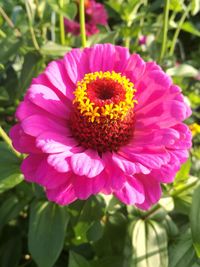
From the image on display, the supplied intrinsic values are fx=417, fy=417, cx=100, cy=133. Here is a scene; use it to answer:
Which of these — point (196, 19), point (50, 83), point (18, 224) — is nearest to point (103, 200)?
point (50, 83)

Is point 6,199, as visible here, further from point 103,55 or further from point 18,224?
point 103,55

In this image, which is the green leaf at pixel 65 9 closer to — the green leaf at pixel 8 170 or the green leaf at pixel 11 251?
the green leaf at pixel 8 170

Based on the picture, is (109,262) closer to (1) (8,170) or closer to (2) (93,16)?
(1) (8,170)

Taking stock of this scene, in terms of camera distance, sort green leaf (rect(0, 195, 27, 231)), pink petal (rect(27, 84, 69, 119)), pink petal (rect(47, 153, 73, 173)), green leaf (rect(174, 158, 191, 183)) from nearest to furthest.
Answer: pink petal (rect(47, 153, 73, 173)) → pink petal (rect(27, 84, 69, 119)) → green leaf (rect(174, 158, 191, 183)) → green leaf (rect(0, 195, 27, 231))

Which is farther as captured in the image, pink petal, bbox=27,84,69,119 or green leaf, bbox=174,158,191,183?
green leaf, bbox=174,158,191,183

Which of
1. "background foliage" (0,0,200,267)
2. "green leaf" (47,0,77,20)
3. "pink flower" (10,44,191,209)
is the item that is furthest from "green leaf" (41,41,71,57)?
"pink flower" (10,44,191,209)

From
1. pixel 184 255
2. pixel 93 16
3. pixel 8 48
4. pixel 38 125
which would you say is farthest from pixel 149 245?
pixel 93 16

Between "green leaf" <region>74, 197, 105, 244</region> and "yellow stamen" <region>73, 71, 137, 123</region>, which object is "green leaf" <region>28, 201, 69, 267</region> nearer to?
"green leaf" <region>74, 197, 105, 244</region>
